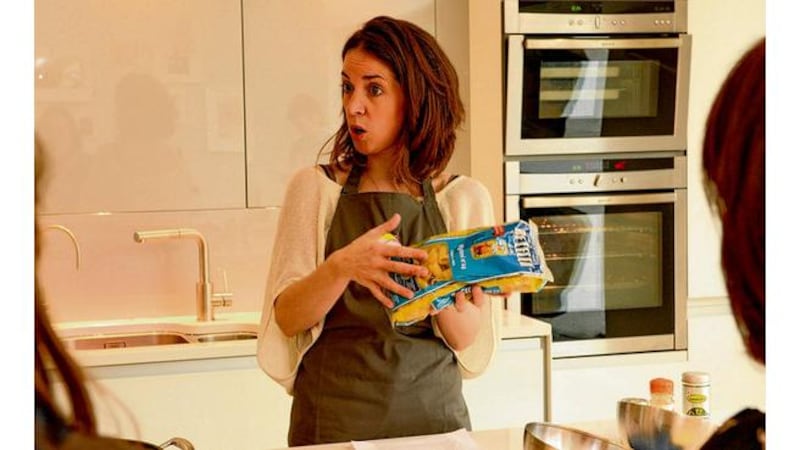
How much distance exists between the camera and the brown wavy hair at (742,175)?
32cm

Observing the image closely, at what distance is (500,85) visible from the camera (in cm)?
209

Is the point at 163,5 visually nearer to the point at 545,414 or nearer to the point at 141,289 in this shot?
the point at 141,289

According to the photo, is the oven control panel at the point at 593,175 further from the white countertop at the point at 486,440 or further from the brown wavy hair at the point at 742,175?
the brown wavy hair at the point at 742,175

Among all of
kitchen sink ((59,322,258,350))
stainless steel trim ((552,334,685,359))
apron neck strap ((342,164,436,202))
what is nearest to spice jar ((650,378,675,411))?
apron neck strap ((342,164,436,202))

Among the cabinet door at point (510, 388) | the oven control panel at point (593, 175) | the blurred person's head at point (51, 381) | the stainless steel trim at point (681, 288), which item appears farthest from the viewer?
the stainless steel trim at point (681, 288)

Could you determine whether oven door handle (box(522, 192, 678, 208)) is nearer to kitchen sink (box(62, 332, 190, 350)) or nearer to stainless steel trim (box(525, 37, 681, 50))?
stainless steel trim (box(525, 37, 681, 50))

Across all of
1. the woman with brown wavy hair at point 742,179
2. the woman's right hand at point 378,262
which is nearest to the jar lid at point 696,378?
the woman's right hand at point 378,262

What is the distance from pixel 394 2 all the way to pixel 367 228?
107 centimetres

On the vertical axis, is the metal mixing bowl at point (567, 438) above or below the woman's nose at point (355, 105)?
below

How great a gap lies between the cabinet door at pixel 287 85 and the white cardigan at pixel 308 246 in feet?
2.85

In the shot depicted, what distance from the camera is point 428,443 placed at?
1.02 m

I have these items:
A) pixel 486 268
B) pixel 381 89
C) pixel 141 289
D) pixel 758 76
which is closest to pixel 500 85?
pixel 141 289

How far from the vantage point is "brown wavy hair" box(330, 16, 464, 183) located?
1.22 metres

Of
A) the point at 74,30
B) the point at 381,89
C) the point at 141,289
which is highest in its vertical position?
the point at 74,30
